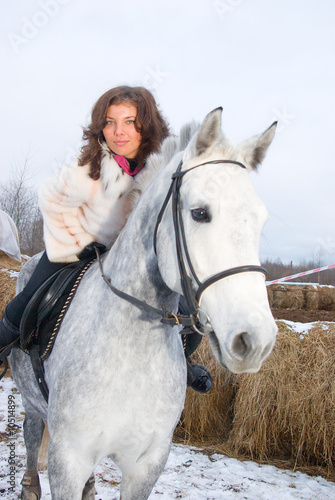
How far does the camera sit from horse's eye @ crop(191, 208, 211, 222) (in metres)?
1.56

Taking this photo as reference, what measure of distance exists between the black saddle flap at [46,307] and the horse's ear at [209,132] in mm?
1171

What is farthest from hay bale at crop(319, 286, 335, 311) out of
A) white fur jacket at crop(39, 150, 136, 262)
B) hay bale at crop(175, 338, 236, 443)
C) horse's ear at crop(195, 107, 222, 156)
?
horse's ear at crop(195, 107, 222, 156)

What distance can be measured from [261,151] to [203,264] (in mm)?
762

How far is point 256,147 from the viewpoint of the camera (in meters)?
1.90

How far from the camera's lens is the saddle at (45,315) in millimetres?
2346

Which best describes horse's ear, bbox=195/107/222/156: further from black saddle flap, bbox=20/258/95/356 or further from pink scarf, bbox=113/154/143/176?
black saddle flap, bbox=20/258/95/356

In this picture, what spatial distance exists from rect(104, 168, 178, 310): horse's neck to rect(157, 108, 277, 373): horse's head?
16 cm

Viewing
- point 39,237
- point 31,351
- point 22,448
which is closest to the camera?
point 31,351

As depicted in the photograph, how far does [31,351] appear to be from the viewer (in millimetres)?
2477

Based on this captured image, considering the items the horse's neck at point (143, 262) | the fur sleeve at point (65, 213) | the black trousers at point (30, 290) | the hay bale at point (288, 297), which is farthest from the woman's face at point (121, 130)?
the hay bale at point (288, 297)

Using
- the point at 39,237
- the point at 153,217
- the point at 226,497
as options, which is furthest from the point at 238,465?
the point at 39,237

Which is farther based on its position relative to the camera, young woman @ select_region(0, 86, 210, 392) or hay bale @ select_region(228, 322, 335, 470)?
hay bale @ select_region(228, 322, 335, 470)

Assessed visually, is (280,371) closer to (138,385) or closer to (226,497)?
(226,497)

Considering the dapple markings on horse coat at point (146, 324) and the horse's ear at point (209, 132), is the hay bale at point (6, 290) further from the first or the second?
the horse's ear at point (209, 132)
